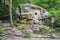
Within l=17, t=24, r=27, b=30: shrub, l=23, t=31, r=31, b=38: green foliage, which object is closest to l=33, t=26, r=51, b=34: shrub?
l=23, t=31, r=31, b=38: green foliage

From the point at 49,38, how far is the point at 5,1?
749 centimetres

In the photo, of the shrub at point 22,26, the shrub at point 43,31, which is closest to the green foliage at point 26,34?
the shrub at point 43,31

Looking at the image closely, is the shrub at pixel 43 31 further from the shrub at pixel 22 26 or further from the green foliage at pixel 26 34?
the shrub at pixel 22 26

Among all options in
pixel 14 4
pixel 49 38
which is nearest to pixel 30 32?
pixel 49 38

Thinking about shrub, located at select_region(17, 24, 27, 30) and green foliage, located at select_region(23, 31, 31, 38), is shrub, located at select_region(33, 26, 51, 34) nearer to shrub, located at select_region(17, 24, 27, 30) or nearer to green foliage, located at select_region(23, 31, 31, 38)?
green foliage, located at select_region(23, 31, 31, 38)

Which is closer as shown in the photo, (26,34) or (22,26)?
(26,34)

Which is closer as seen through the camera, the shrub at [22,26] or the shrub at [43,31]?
the shrub at [43,31]

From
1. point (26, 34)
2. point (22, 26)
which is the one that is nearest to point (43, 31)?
point (26, 34)

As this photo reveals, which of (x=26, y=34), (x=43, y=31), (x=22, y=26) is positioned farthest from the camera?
(x=22, y=26)

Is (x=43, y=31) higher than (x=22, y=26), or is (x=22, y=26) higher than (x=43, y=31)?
(x=22, y=26)

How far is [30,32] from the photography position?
11.5 meters

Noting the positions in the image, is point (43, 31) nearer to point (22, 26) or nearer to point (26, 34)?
point (26, 34)

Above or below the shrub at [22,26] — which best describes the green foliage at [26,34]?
below

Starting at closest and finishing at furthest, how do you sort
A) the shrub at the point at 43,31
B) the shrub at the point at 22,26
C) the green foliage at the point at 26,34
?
the green foliage at the point at 26,34, the shrub at the point at 43,31, the shrub at the point at 22,26
